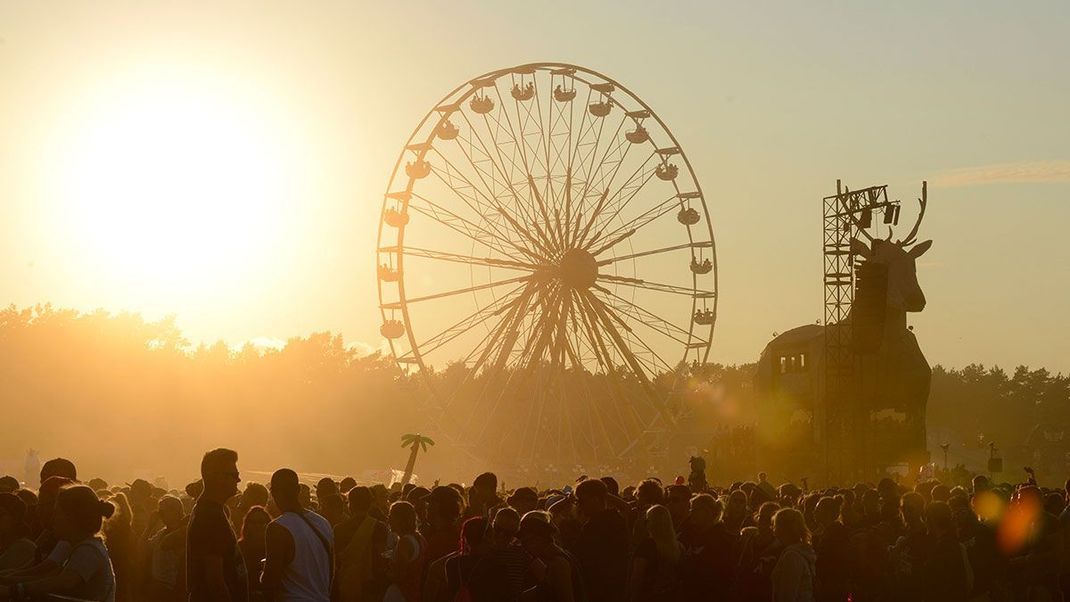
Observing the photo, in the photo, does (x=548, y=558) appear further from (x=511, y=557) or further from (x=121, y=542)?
(x=121, y=542)

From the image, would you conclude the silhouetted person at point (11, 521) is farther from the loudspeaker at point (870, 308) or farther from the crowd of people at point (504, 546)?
the loudspeaker at point (870, 308)

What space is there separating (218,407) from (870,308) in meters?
85.0

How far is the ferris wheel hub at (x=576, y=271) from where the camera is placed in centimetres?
5134

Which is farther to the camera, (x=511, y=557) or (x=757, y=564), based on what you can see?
(x=757, y=564)

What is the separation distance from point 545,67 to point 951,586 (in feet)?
142

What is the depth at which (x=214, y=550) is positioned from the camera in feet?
29.4

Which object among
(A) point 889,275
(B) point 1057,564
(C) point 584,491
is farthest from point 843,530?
(A) point 889,275

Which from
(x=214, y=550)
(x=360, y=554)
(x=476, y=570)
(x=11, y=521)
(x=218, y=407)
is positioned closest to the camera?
(x=214, y=550)

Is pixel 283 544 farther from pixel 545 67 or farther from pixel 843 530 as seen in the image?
pixel 545 67

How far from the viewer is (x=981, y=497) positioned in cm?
1666

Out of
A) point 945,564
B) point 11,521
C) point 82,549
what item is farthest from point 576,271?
point 82,549

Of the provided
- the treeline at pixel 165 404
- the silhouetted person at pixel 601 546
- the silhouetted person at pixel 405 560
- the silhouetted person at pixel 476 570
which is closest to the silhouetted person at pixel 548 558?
the silhouetted person at pixel 476 570

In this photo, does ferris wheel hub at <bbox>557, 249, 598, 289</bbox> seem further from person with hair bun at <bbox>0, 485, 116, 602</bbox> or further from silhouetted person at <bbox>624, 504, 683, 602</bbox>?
person with hair bun at <bbox>0, 485, 116, 602</bbox>

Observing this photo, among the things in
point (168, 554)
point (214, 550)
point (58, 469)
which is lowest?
point (168, 554)
